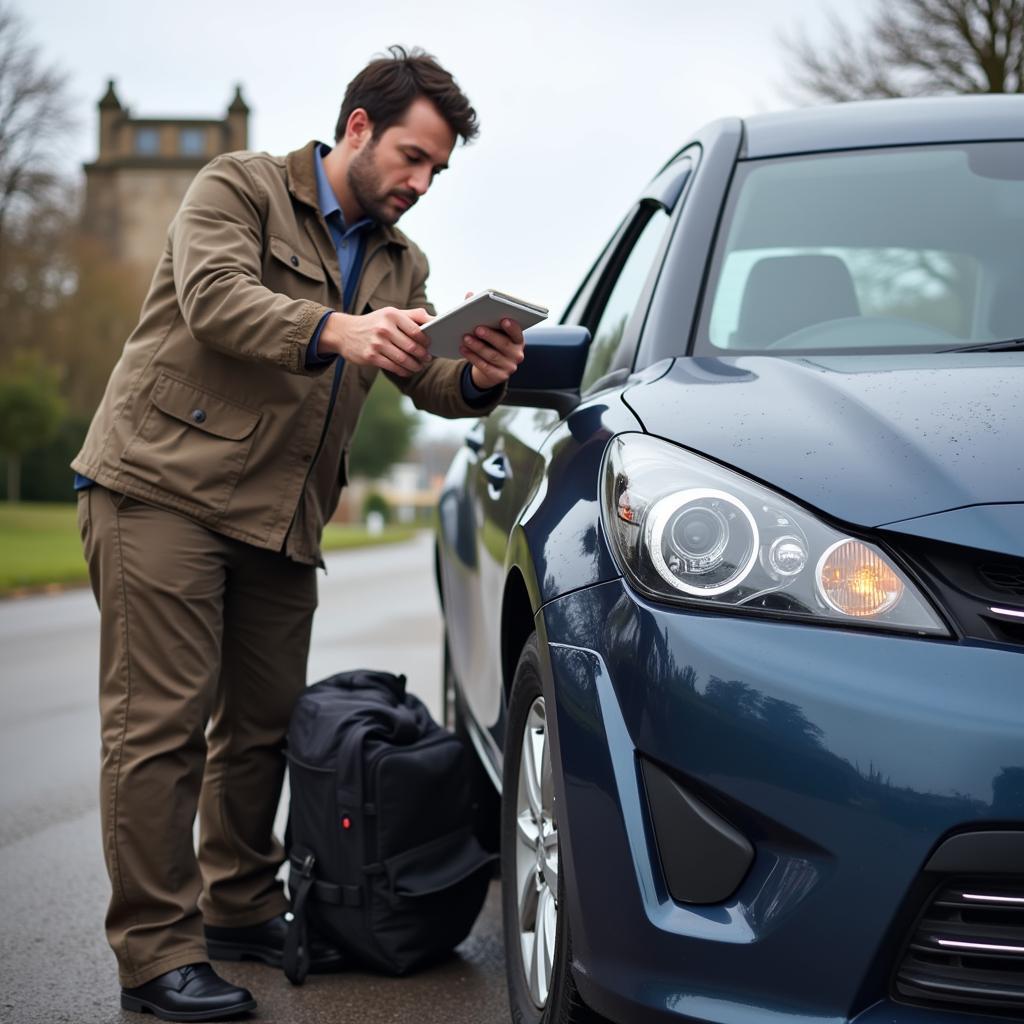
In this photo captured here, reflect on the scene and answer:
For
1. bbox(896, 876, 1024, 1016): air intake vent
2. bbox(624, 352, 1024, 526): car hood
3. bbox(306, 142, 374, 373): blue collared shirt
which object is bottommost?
bbox(896, 876, 1024, 1016): air intake vent

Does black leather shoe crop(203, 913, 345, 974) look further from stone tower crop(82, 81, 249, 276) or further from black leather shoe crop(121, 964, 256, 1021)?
stone tower crop(82, 81, 249, 276)

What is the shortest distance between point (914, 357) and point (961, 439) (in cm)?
56

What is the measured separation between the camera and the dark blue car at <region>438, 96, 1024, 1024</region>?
1801 mm

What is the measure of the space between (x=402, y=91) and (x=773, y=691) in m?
1.92

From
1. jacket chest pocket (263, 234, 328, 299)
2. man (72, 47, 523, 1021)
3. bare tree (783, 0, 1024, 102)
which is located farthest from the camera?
bare tree (783, 0, 1024, 102)

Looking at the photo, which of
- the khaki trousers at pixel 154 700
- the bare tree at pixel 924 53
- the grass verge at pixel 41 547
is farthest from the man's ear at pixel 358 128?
the bare tree at pixel 924 53

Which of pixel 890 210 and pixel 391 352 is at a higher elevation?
pixel 890 210

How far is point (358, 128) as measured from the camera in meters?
3.39

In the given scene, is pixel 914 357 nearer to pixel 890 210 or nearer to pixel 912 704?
pixel 890 210

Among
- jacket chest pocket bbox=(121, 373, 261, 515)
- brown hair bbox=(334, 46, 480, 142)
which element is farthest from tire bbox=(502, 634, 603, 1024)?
brown hair bbox=(334, 46, 480, 142)

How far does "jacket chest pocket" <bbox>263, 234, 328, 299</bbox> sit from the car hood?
108 cm

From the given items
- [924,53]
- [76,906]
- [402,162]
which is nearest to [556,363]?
[402,162]

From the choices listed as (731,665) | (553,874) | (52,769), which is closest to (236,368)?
(553,874)

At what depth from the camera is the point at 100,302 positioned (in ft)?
164
